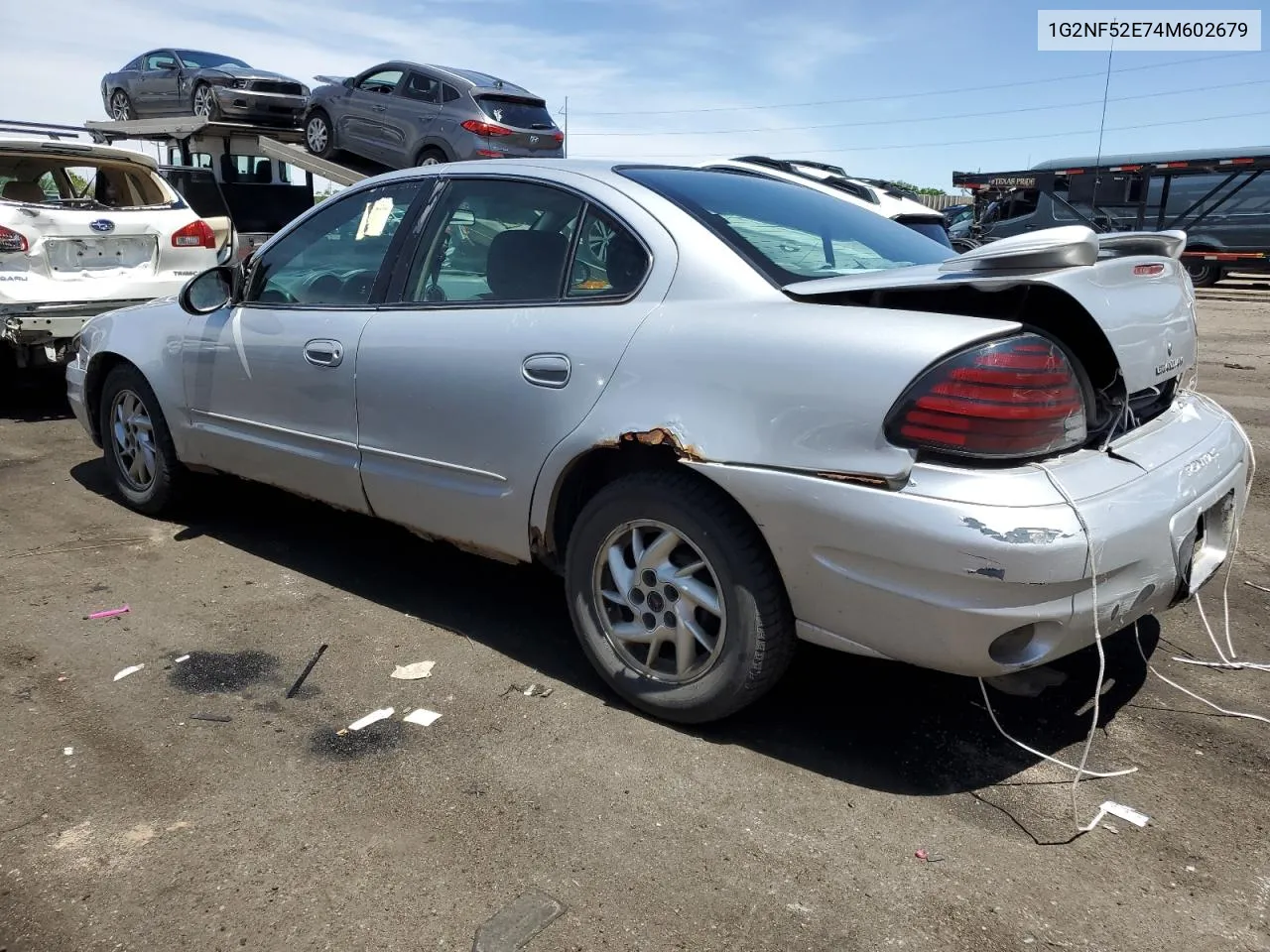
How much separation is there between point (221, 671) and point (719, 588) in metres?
1.76

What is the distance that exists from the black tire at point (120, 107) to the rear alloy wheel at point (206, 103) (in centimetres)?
221

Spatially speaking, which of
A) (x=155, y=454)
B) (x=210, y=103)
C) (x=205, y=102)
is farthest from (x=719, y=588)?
(x=205, y=102)

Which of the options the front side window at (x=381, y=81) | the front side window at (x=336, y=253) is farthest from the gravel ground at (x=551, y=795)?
the front side window at (x=381, y=81)

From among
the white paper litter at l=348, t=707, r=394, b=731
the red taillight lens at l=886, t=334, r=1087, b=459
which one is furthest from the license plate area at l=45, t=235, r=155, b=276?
the red taillight lens at l=886, t=334, r=1087, b=459

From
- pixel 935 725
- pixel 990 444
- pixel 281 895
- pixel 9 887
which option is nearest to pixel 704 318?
pixel 990 444

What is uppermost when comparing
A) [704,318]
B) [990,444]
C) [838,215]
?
[838,215]

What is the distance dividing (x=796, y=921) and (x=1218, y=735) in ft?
5.16

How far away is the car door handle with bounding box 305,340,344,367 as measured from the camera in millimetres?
3824

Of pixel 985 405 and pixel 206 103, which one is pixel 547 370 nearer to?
pixel 985 405

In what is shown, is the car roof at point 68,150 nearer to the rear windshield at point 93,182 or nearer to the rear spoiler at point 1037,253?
the rear windshield at point 93,182

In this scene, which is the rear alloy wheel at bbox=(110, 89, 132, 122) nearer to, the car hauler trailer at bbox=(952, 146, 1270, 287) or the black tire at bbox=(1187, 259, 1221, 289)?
the car hauler trailer at bbox=(952, 146, 1270, 287)

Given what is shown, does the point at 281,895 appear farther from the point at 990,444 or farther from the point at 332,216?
the point at 332,216

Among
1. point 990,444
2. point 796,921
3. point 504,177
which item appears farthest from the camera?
point 504,177

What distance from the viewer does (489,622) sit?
12.8 feet
